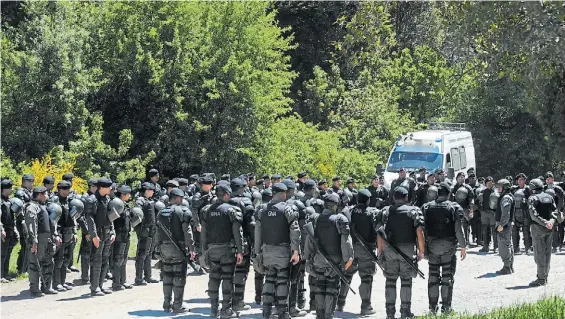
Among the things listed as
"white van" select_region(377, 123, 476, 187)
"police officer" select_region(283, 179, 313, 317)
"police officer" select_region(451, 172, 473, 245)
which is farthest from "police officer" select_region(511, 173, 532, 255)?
"police officer" select_region(283, 179, 313, 317)

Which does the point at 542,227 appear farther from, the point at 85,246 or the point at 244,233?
the point at 85,246

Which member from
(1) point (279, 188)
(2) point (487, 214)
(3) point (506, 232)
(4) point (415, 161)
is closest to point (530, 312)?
(1) point (279, 188)

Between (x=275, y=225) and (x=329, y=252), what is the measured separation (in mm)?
931

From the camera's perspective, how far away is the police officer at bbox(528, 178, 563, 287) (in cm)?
1705

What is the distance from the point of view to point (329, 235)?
44.6ft

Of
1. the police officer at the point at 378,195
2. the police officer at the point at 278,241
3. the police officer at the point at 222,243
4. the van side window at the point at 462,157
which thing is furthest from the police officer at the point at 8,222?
the van side window at the point at 462,157

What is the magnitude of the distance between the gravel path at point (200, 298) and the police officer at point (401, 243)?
75 centimetres

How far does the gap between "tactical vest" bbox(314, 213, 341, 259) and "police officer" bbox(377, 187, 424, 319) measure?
0.92 metres

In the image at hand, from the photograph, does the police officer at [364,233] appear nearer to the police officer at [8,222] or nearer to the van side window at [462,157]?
the police officer at [8,222]

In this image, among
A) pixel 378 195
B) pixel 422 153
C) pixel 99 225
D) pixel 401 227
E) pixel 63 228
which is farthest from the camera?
pixel 422 153

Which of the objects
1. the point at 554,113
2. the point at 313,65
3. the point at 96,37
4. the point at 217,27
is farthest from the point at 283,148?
the point at 313,65

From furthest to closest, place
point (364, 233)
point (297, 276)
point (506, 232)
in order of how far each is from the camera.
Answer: point (506, 232) → point (297, 276) → point (364, 233)

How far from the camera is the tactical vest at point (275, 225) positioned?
13.8 m

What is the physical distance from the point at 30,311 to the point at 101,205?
231 cm
